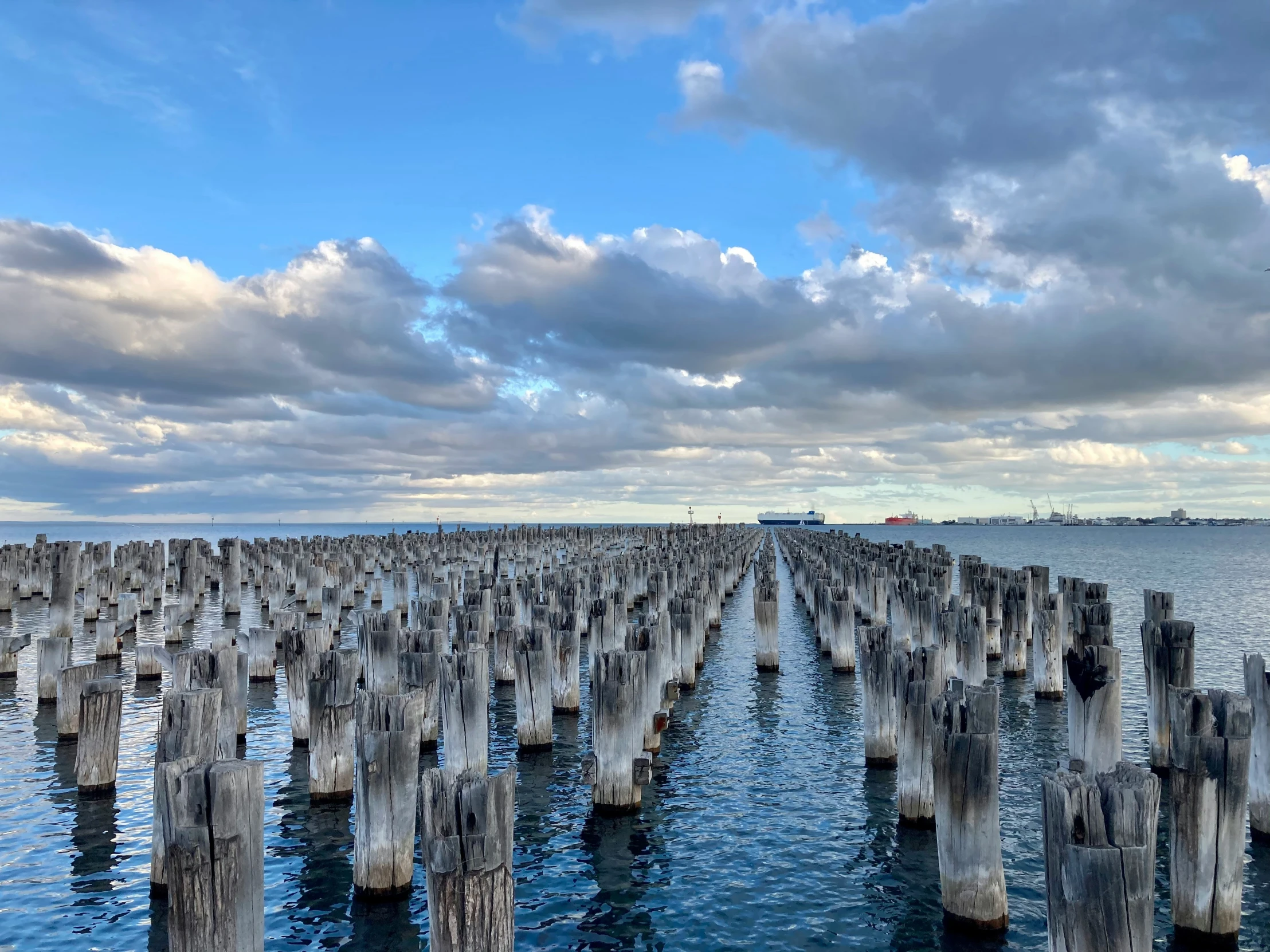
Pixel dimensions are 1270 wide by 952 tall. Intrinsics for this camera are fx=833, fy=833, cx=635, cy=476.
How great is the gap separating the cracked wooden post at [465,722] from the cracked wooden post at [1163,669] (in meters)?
9.60

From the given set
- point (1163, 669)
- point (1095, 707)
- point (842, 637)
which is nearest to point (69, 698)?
point (1095, 707)

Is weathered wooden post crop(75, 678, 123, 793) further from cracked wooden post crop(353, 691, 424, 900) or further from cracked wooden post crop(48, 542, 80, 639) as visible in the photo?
cracked wooden post crop(48, 542, 80, 639)

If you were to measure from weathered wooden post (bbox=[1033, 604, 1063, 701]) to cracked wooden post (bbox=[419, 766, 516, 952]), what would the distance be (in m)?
15.3

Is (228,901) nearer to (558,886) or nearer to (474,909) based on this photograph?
(474,909)

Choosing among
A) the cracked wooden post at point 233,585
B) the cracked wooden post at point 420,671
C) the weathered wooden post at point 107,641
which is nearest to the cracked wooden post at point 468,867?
the cracked wooden post at point 420,671

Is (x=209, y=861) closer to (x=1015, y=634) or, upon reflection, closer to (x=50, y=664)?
(x=50, y=664)

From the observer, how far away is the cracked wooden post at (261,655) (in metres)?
19.0

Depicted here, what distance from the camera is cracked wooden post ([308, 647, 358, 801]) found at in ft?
34.5

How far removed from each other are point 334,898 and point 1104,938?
23.1ft

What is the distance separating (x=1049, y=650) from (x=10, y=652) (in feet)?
76.9

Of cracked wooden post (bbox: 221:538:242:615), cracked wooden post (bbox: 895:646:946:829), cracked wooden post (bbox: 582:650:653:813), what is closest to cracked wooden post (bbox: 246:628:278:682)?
cracked wooden post (bbox: 582:650:653:813)

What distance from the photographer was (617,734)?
1048cm

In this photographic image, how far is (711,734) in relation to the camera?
15.5m

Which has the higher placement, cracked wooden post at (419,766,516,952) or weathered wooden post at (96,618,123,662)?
cracked wooden post at (419,766,516,952)
